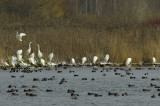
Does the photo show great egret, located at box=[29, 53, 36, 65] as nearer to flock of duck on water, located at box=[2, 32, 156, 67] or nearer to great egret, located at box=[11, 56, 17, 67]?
flock of duck on water, located at box=[2, 32, 156, 67]

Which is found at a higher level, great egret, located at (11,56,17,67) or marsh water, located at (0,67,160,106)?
great egret, located at (11,56,17,67)

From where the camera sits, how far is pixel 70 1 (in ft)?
184

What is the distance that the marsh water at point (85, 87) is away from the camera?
16.9 m

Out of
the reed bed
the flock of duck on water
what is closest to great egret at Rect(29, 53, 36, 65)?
the flock of duck on water

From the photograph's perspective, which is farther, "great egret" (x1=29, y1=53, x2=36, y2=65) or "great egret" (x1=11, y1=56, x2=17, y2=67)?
"great egret" (x1=29, y1=53, x2=36, y2=65)

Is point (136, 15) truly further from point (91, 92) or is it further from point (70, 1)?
point (91, 92)

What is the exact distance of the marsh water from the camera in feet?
55.5

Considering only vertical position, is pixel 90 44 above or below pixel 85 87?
above

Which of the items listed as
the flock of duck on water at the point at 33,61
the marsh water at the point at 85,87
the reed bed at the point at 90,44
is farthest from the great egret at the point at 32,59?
the marsh water at the point at 85,87

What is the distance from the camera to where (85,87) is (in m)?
20.7

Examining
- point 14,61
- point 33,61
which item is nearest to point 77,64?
point 33,61

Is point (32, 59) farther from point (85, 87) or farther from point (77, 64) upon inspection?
point (85, 87)

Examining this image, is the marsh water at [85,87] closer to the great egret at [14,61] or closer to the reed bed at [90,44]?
the great egret at [14,61]

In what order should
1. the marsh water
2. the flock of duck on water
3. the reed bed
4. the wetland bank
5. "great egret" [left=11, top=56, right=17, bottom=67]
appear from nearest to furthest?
the marsh water < the wetland bank < "great egret" [left=11, top=56, right=17, bottom=67] < the flock of duck on water < the reed bed
